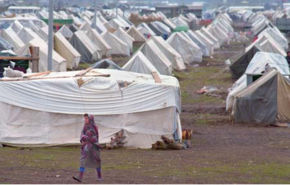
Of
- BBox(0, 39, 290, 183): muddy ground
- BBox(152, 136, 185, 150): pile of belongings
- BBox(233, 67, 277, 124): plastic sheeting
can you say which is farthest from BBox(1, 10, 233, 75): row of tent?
BBox(152, 136, 185, 150): pile of belongings

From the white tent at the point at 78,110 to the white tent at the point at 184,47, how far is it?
3062 cm

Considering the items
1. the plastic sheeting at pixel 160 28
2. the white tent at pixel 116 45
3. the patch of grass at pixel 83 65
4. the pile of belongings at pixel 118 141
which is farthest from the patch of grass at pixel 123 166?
the plastic sheeting at pixel 160 28

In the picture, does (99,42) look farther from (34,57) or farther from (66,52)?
(34,57)

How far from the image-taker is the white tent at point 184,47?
50250mm

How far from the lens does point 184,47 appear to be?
50.6m

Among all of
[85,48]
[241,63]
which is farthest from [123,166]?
[85,48]

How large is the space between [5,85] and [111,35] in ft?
123

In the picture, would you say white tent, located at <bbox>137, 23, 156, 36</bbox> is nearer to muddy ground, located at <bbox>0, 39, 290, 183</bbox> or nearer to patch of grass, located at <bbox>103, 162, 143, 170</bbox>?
muddy ground, located at <bbox>0, 39, 290, 183</bbox>

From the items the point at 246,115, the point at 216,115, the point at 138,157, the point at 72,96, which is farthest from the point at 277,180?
the point at 216,115

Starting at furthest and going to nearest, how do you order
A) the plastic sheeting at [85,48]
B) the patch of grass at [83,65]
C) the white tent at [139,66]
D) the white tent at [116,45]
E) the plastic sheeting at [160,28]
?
the plastic sheeting at [160,28], the white tent at [116,45], the plastic sheeting at [85,48], the patch of grass at [83,65], the white tent at [139,66]

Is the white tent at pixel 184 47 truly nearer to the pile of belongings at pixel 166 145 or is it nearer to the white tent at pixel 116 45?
the white tent at pixel 116 45

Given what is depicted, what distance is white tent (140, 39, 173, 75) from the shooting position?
131 feet

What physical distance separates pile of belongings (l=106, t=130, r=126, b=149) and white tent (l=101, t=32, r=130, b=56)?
36279 millimetres

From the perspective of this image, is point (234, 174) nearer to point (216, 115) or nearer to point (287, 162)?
point (287, 162)
